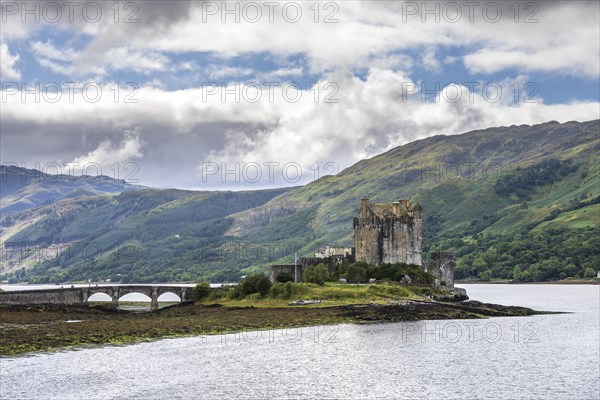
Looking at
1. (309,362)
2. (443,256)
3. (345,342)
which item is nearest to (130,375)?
(309,362)

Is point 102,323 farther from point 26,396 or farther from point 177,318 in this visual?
point 26,396

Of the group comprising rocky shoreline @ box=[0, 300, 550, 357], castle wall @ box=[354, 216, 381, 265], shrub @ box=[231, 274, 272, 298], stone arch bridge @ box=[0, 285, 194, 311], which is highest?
castle wall @ box=[354, 216, 381, 265]

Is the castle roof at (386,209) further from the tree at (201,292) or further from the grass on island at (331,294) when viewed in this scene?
the tree at (201,292)

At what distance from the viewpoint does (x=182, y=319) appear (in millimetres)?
110000

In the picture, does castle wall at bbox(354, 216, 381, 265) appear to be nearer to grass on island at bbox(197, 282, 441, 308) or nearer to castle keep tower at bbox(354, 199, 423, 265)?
castle keep tower at bbox(354, 199, 423, 265)

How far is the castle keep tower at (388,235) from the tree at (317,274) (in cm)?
1198

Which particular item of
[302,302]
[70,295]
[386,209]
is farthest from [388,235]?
[70,295]

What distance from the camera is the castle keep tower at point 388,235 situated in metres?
139

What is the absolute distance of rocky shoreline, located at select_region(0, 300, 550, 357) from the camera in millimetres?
84888

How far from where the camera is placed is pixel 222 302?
434 ft

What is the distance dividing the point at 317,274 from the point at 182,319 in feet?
86.3

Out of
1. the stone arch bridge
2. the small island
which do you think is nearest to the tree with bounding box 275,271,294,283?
the small island

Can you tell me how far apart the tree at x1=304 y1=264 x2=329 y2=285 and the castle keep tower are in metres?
12.0

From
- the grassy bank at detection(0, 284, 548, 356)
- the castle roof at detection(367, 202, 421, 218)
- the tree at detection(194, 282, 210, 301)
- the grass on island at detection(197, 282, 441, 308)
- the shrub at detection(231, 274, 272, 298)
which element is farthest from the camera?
the tree at detection(194, 282, 210, 301)
